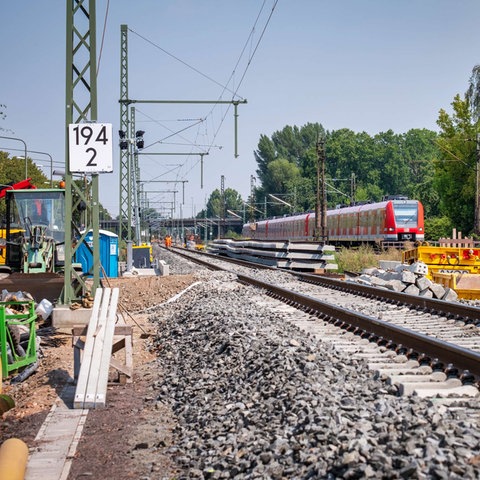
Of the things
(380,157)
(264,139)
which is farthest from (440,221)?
(264,139)

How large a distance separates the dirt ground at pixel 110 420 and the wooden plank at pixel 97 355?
0.18m

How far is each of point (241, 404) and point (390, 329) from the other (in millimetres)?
3094

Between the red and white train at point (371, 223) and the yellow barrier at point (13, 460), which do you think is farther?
the red and white train at point (371, 223)

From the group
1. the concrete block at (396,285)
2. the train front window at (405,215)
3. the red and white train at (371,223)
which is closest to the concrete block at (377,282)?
the concrete block at (396,285)

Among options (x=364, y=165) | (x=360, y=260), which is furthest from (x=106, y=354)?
(x=364, y=165)

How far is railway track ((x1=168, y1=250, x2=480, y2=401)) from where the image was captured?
6.89 metres

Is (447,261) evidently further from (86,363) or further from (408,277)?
(86,363)

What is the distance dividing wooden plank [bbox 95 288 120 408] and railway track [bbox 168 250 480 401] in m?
2.83

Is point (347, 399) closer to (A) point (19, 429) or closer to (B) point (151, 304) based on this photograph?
(A) point (19, 429)

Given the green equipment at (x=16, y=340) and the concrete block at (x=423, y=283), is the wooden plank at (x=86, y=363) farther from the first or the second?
the concrete block at (x=423, y=283)

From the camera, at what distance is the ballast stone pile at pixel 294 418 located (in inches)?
177

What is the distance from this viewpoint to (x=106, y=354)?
28.0ft

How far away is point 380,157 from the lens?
130125 mm

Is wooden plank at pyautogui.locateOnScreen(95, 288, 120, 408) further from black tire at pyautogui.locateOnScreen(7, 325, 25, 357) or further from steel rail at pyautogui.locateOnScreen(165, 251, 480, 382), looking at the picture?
steel rail at pyautogui.locateOnScreen(165, 251, 480, 382)
